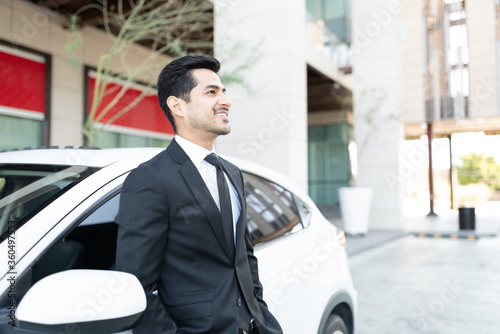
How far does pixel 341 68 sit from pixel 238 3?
22.4 feet

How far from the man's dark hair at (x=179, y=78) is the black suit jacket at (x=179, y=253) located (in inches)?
9.7

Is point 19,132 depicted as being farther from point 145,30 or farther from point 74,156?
point 74,156

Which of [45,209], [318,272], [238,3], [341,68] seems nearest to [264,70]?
[238,3]

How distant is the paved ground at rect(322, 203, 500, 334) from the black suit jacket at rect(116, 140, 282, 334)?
389cm

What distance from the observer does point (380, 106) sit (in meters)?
15.2

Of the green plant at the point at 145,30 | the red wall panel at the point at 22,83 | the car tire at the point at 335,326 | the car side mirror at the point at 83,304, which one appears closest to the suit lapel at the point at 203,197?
the car side mirror at the point at 83,304

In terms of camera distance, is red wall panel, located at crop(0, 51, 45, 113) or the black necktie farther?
red wall panel, located at crop(0, 51, 45, 113)

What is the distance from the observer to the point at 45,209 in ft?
5.38

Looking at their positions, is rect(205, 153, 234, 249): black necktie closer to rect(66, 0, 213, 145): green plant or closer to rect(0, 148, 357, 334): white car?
rect(0, 148, 357, 334): white car

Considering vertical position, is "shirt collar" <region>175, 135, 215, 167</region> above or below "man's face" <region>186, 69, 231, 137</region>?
below

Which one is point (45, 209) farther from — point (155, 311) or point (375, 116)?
point (375, 116)

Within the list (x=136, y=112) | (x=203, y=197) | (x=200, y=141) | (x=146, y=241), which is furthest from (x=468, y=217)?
(x=146, y=241)

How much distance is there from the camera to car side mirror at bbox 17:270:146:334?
1157 mm

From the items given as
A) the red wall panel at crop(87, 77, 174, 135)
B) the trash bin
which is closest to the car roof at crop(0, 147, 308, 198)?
the red wall panel at crop(87, 77, 174, 135)
